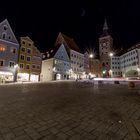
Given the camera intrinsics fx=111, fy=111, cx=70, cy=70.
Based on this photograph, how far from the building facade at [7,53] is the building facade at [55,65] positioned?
14.5 meters

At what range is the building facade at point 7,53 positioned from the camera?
93.9ft

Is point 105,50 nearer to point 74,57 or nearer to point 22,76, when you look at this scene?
point 74,57

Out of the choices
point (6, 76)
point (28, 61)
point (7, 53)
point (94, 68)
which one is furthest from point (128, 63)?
point (6, 76)

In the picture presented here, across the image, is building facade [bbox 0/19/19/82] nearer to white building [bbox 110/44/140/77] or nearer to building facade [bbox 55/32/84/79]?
building facade [bbox 55/32/84/79]

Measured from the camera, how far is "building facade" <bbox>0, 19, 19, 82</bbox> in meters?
28.6

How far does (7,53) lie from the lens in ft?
97.6

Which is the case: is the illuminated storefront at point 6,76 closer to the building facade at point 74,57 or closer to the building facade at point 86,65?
the building facade at point 74,57

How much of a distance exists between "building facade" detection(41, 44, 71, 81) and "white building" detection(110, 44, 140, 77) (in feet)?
117

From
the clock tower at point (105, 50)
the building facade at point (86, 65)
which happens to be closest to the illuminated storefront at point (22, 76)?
the building facade at point (86, 65)

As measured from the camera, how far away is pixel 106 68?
263 ft

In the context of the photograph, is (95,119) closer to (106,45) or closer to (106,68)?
(106,68)

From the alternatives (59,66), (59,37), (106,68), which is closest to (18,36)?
(59,66)

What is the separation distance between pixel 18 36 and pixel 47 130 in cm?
3647

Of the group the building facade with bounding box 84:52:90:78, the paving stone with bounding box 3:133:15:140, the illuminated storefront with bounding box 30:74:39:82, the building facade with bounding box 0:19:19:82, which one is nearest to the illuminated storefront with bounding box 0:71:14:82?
the building facade with bounding box 0:19:19:82
